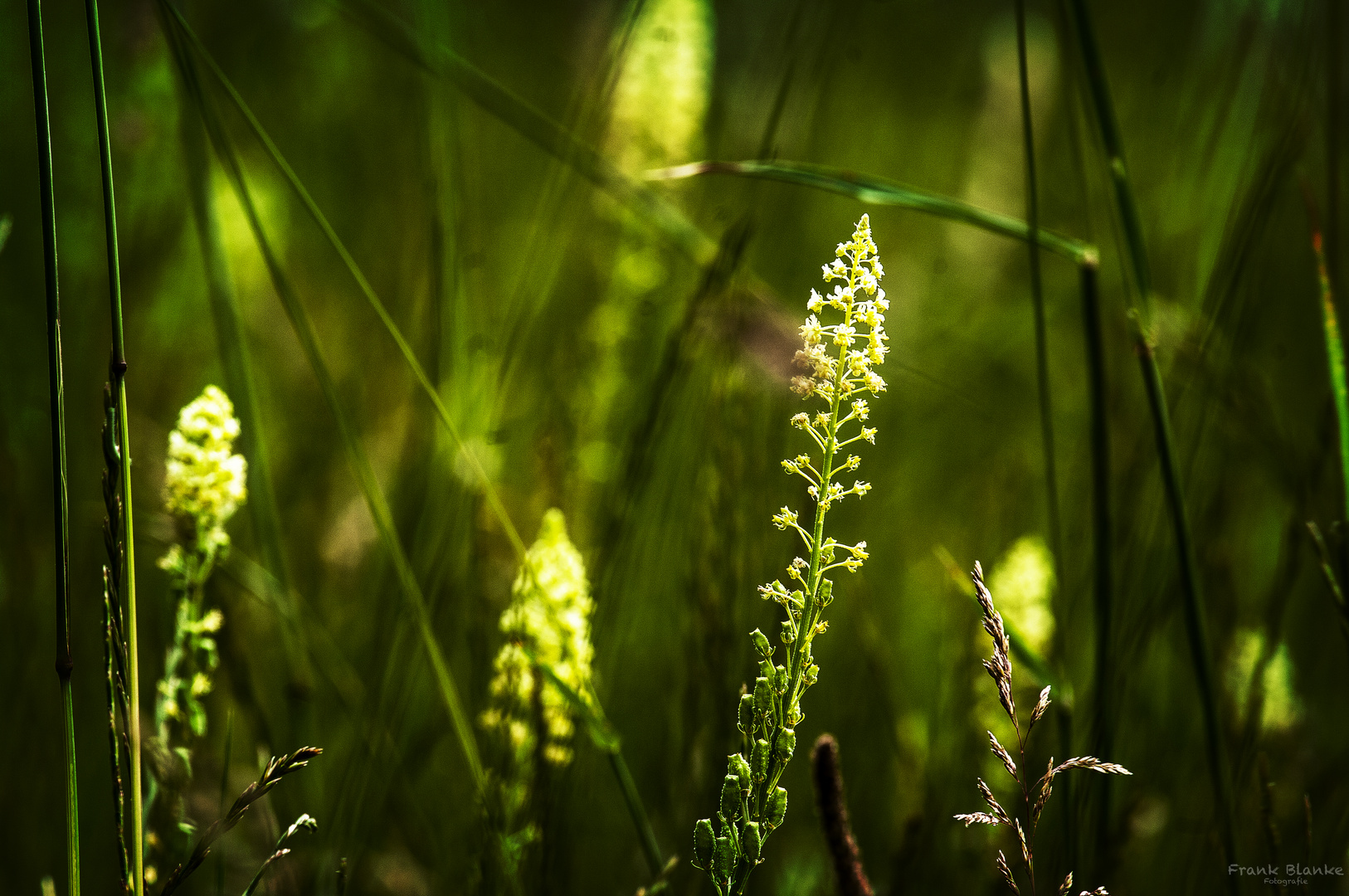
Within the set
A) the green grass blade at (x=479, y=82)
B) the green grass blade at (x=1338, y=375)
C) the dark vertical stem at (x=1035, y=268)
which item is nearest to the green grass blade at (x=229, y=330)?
the green grass blade at (x=479, y=82)

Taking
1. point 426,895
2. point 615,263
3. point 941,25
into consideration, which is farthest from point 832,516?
point 941,25

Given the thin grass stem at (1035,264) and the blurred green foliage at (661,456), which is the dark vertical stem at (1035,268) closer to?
the thin grass stem at (1035,264)

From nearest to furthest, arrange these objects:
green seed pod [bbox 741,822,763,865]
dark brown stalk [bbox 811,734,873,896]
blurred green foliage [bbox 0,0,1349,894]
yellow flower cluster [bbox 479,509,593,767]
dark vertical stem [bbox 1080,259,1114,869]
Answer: green seed pod [bbox 741,822,763,865]
dark brown stalk [bbox 811,734,873,896]
dark vertical stem [bbox 1080,259,1114,869]
yellow flower cluster [bbox 479,509,593,767]
blurred green foliage [bbox 0,0,1349,894]

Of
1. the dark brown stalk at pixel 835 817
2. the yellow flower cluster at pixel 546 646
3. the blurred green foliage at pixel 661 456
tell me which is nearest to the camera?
the dark brown stalk at pixel 835 817

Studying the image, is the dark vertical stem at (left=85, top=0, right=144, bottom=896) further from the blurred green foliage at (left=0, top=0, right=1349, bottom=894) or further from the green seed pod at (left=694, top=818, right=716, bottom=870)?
the green seed pod at (left=694, top=818, right=716, bottom=870)

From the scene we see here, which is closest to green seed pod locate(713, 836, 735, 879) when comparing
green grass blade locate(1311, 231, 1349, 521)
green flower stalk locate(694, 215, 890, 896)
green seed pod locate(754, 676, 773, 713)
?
green flower stalk locate(694, 215, 890, 896)

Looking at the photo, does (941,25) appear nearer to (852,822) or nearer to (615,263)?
(615,263)
